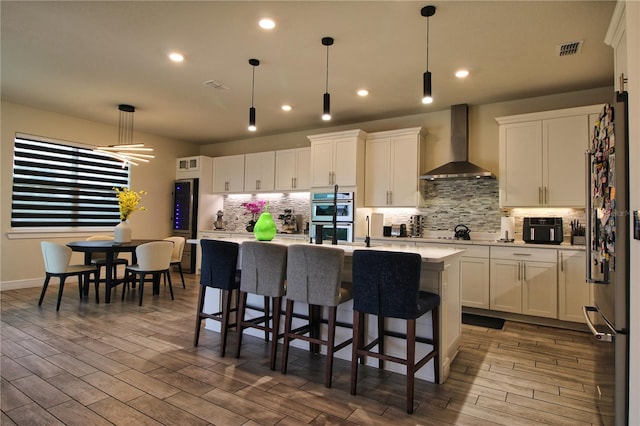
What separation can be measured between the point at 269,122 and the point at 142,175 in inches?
112

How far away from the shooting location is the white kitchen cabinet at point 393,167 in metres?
5.21

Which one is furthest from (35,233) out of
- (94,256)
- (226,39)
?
(226,39)

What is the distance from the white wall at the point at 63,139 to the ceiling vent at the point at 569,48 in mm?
6806

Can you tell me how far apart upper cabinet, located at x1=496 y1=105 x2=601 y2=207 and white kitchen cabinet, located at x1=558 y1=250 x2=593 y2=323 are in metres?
0.67

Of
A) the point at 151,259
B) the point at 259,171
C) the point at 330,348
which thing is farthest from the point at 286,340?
the point at 259,171

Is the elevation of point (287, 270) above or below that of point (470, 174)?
below

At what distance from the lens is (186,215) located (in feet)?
24.1

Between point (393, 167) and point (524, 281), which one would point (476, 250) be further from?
point (393, 167)

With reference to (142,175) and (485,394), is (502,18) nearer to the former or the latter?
(485,394)

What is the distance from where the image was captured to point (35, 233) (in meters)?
5.70

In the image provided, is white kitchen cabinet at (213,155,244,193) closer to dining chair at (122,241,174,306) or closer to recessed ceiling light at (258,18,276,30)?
dining chair at (122,241,174,306)

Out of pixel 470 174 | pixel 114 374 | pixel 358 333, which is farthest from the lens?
pixel 470 174

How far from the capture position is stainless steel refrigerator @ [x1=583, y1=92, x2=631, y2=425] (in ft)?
5.93

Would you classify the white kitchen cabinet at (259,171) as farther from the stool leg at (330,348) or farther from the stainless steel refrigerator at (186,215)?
the stool leg at (330,348)
